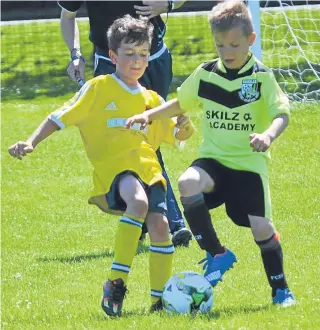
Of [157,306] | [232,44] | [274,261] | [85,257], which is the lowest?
[85,257]

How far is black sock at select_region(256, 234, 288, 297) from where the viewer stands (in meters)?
5.44

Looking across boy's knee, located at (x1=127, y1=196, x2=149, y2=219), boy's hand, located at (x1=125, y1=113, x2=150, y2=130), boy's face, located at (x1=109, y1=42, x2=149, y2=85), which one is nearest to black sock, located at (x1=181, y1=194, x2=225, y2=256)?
boy's knee, located at (x1=127, y1=196, x2=149, y2=219)

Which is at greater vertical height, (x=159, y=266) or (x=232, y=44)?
(x=232, y=44)


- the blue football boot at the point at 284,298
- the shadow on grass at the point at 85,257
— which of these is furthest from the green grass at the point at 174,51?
the blue football boot at the point at 284,298

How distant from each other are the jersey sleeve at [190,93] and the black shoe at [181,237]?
5.91 feet

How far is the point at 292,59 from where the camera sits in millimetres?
14055

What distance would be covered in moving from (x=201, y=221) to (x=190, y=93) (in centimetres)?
73

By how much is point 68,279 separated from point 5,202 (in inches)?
113

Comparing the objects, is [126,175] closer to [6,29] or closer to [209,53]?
[209,53]

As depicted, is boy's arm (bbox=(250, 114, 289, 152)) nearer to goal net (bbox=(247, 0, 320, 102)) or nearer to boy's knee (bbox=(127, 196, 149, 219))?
boy's knee (bbox=(127, 196, 149, 219))

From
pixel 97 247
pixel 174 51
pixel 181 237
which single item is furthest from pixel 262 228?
pixel 174 51

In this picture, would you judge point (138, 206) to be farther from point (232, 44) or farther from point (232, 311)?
point (232, 44)

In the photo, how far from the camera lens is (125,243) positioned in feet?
18.1

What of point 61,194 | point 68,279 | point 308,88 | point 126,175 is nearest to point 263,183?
point 126,175
